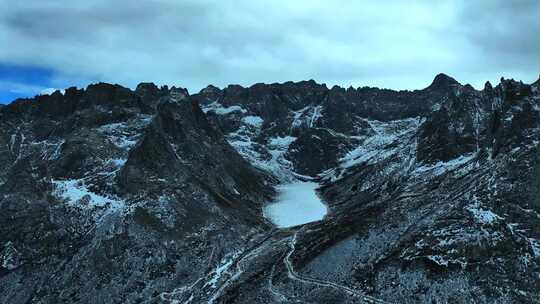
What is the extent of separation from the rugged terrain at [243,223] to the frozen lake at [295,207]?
4.06 metres

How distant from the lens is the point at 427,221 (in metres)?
84.5

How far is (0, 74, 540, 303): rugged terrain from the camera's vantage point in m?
74.2

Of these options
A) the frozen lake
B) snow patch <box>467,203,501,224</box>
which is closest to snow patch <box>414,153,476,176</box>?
the frozen lake

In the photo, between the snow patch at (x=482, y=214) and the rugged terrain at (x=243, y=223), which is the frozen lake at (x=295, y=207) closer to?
the rugged terrain at (x=243, y=223)

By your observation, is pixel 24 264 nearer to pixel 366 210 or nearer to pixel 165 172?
pixel 165 172

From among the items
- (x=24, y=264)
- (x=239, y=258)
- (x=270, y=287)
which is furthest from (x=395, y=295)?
(x=24, y=264)

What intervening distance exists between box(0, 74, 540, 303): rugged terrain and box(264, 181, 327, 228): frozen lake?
4.06 m

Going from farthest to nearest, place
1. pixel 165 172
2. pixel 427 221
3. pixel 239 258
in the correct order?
1. pixel 165 172
2. pixel 239 258
3. pixel 427 221

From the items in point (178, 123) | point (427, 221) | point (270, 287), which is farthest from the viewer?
point (178, 123)

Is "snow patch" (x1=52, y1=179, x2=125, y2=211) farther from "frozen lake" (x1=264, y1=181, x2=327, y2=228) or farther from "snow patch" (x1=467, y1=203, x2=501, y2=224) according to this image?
"snow patch" (x1=467, y1=203, x2=501, y2=224)

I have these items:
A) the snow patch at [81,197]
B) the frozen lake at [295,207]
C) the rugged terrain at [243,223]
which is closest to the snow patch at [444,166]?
the rugged terrain at [243,223]

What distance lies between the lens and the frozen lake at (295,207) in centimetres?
12662

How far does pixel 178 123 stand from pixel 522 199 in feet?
305

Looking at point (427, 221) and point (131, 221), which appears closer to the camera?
point (427, 221)
